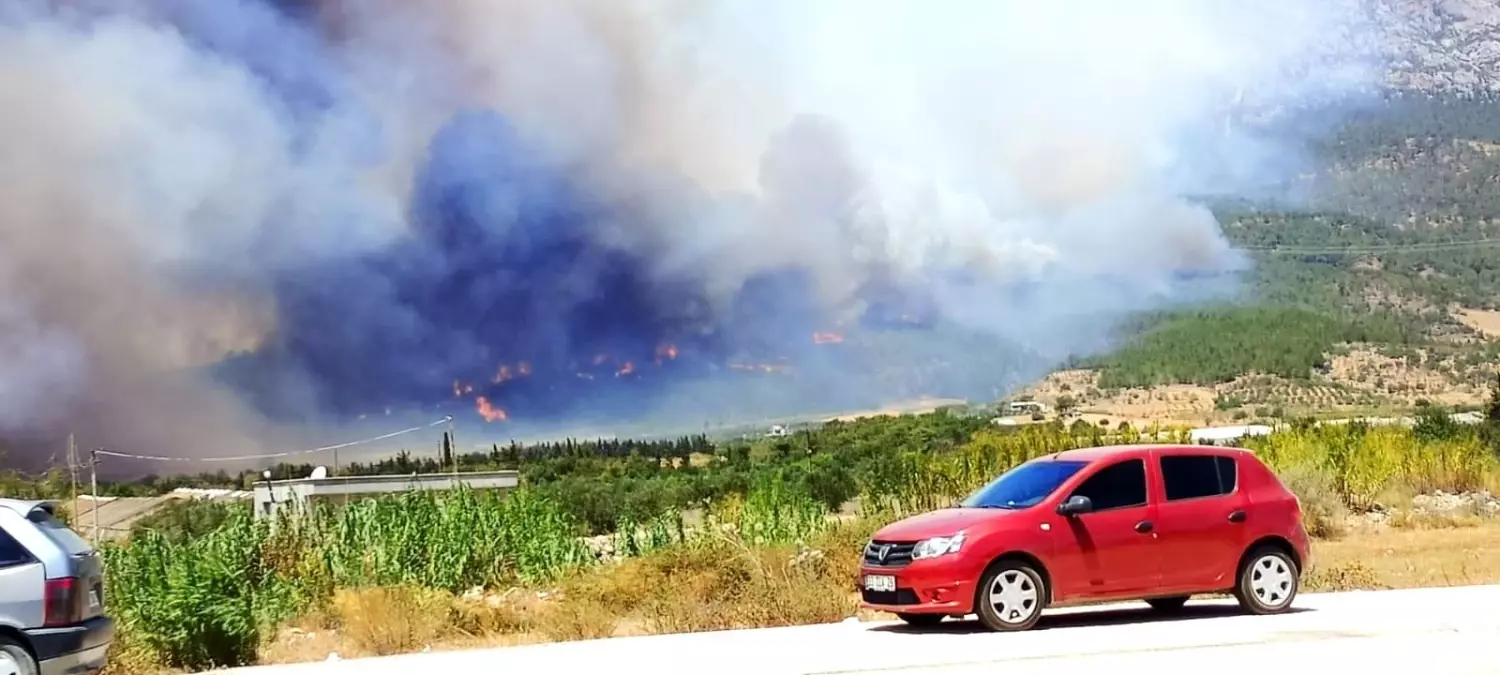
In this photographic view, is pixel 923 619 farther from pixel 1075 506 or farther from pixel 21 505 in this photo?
pixel 21 505

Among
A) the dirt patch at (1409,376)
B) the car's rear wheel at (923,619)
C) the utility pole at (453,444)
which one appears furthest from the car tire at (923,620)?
the dirt patch at (1409,376)

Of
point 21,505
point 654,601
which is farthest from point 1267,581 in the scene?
point 21,505

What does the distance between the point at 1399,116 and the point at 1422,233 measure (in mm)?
16437

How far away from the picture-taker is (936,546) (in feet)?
47.2

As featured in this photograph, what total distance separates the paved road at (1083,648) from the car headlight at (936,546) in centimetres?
77

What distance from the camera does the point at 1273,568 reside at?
15.5 m

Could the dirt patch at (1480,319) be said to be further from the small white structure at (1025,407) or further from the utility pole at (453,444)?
the utility pole at (453,444)

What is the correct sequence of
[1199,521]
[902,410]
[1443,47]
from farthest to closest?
[1443,47]
[902,410]
[1199,521]

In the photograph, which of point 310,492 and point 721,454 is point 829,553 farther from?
point 721,454

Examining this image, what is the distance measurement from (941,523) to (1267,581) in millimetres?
3540

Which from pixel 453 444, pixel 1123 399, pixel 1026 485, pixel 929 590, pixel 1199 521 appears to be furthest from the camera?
pixel 1123 399

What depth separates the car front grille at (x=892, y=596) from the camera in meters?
14.4

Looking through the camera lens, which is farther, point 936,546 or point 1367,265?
point 1367,265

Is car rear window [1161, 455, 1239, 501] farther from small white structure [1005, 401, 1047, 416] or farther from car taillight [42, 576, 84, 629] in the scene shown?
small white structure [1005, 401, 1047, 416]
